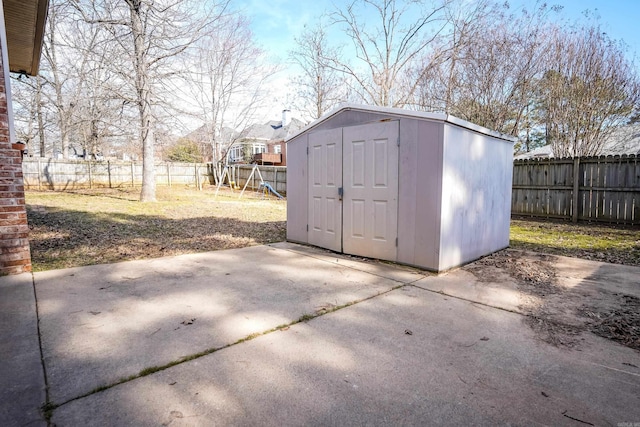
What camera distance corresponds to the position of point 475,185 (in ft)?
15.5

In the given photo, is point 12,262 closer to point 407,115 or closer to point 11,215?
point 11,215

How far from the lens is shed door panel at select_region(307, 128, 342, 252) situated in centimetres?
517

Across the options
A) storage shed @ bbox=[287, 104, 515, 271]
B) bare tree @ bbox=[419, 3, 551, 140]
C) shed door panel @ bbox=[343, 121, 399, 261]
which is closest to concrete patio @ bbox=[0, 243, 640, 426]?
storage shed @ bbox=[287, 104, 515, 271]

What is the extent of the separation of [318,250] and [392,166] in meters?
1.94

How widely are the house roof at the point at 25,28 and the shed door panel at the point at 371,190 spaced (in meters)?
4.93

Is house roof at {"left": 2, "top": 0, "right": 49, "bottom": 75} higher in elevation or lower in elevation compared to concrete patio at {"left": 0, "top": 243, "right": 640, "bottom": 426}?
higher

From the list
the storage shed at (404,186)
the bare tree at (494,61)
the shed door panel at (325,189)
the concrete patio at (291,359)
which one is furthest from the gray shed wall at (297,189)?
the bare tree at (494,61)

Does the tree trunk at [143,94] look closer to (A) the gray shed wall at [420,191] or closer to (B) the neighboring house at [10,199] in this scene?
(B) the neighboring house at [10,199]

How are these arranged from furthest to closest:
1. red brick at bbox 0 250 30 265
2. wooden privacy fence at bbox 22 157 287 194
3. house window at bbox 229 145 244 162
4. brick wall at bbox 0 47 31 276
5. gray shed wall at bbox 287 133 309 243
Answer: house window at bbox 229 145 244 162, wooden privacy fence at bbox 22 157 287 194, gray shed wall at bbox 287 133 309 243, red brick at bbox 0 250 30 265, brick wall at bbox 0 47 31 276

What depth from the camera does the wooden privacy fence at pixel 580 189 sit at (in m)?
8.00

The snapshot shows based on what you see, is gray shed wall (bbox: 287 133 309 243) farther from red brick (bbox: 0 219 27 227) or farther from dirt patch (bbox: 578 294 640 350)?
dirt patch (bbox: 578 294 640 350)

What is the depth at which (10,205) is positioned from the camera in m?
3.64

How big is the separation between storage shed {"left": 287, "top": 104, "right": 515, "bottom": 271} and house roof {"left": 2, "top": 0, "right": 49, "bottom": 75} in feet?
14.2

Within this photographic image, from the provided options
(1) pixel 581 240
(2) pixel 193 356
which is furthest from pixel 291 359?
(1) pixel 581 240
